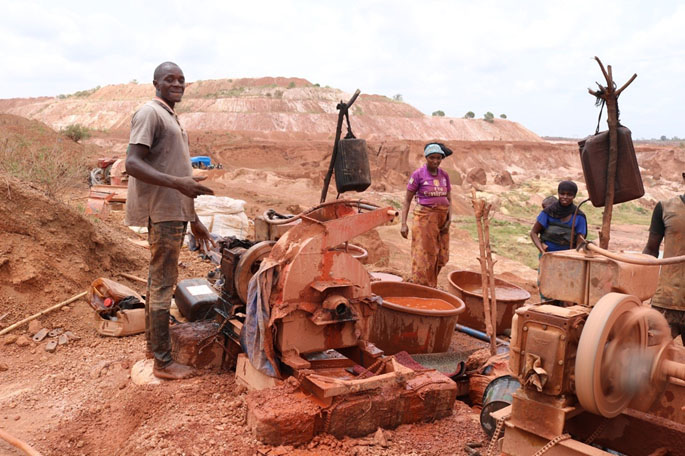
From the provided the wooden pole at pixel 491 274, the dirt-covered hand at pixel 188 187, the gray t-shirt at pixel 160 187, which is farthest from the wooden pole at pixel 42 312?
the wooden pole at pixel 491 274

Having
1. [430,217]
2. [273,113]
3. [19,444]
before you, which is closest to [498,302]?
[430,217]

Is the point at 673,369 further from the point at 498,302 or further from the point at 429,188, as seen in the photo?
the point at 429,188

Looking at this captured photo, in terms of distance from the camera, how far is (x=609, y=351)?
2297 millimetres

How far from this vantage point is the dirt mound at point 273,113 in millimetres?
47875

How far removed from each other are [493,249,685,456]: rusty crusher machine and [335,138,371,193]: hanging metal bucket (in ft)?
5.81

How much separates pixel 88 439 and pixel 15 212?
3.03 metres

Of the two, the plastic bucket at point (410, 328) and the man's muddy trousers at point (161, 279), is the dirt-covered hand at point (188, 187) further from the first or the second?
the plastic bucket at point (410, 328)

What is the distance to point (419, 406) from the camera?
331cm

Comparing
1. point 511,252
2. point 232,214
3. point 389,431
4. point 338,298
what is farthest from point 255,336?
point 511,252

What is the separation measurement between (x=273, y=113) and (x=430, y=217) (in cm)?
4557

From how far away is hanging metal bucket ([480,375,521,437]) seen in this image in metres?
3.15

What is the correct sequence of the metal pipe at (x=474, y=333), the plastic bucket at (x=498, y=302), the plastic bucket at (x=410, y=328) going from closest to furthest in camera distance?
the plastic bucket at (x=410, y=328) < the metal pipe at (x=474, y=333) < the plastic bucket at (x=498, y=302)

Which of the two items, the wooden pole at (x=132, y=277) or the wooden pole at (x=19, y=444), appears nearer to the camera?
the wooden pole at (x=19, y=444)

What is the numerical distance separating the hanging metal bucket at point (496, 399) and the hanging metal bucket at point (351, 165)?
5.59ft
